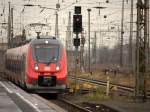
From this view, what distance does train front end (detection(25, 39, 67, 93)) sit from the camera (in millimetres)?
26812

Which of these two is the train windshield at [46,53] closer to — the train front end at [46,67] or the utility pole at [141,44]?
the train front end at [46,67]

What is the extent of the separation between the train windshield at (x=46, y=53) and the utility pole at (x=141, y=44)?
4.84 metres

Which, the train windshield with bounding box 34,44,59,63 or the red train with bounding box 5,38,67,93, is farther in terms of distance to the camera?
the train windshield with bounding box 34,44,59,63

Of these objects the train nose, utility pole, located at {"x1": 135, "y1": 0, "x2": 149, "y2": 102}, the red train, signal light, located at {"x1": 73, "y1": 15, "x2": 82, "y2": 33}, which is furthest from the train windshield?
utility pole, located at {"x1": 135, "y1": 0, "x2": 149, "y2": 102}

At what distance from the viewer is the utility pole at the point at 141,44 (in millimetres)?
23359

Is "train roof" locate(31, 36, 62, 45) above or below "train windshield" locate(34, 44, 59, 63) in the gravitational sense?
above

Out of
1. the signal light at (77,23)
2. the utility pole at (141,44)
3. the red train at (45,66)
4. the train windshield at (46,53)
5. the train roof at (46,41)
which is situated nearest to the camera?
the utility pole at (141,44)

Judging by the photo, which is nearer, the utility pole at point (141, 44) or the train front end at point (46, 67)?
the utility pole at point (141, 44)

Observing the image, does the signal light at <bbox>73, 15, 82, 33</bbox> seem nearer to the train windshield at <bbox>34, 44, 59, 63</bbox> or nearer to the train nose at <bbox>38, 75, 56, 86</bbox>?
the train windshield at <bbox>34, 44, 59, 63</bbox>

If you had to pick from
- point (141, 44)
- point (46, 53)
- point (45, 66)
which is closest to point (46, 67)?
point (45, 66)

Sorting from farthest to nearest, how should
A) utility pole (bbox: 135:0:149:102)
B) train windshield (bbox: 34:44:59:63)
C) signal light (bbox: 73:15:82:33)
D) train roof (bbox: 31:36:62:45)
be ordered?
train roof (bbox: 31:36:62:45)
train windshield (bbox: 34:44:59:63)
signal light (bbox: 73:15:82:33)
utility pole (bbox: 135:0:149:102)

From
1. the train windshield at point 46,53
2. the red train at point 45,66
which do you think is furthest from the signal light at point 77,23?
the train windshield at point 46,53

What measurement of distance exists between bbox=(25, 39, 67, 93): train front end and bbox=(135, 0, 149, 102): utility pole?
4.29 m

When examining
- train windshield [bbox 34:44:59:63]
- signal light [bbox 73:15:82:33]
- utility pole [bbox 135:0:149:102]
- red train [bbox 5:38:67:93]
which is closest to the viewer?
utility pole [bbox 135:0:149:102]
